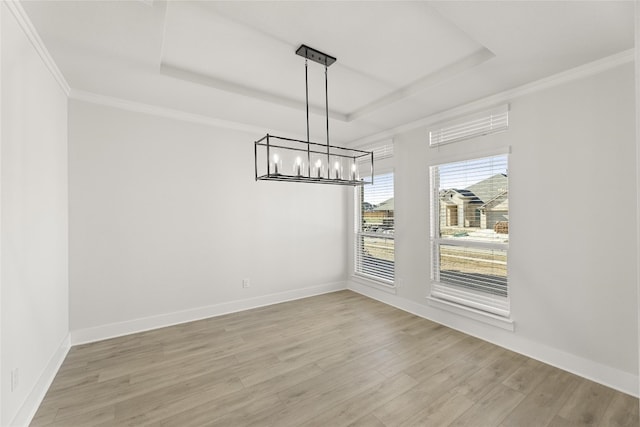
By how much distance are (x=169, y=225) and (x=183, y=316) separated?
46.9 inches

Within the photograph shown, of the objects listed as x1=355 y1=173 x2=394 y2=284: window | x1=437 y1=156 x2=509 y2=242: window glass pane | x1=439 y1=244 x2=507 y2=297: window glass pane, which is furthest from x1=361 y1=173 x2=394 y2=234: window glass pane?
x1=439 y1=244 x2=507 y2=297: window glass pane

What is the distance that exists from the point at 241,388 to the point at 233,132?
10.4 ft

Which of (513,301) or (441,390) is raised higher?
(513,301)

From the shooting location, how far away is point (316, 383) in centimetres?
236

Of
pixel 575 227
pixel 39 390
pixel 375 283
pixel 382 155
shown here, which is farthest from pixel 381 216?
pixel 39 390

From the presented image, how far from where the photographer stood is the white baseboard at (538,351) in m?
2.28

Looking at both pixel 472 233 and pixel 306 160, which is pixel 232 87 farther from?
pixel 472 233

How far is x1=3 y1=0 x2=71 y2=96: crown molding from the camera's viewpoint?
1709 millimetres

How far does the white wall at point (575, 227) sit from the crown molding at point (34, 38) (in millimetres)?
4015

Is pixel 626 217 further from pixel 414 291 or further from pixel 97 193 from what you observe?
pixel 97 193

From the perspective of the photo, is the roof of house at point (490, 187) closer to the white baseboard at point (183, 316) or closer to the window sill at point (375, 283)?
the window sill at point (375, 283)

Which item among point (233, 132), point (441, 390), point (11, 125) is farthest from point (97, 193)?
point (441, 390)

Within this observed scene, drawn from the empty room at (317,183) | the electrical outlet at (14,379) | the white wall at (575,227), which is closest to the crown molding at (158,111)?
the empty room at (317,183)

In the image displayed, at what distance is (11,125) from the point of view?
1.78m
